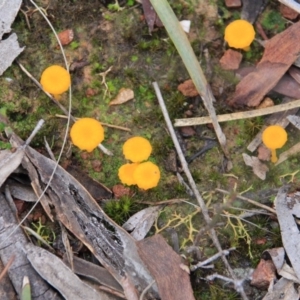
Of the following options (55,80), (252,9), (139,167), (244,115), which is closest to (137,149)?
(139,167)

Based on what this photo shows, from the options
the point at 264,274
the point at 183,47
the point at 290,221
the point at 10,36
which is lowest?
the point at 264,274

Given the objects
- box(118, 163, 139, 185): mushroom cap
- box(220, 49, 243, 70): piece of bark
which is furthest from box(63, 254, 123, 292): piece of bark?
box(220, 49, 243, 70): piece of bark

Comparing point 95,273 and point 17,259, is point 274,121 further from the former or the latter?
point 17,259

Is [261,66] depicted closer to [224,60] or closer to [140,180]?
[224,60]

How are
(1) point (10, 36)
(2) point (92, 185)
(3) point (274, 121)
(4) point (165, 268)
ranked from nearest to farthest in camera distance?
(4) point (165, 268), (2) point (92, 185), (3) point (274, 121), (1) point (10, 36)

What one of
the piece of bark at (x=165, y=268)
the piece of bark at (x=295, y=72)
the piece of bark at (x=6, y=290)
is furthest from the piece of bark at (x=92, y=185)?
the piece of bark at (x=295, y=72)

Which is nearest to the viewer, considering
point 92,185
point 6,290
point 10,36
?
point 6,290

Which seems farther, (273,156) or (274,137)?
(273,156)

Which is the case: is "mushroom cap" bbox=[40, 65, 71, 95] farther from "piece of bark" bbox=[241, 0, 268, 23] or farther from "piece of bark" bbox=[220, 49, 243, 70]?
"piece of bark" bbox=[241, 0, 268, 23]

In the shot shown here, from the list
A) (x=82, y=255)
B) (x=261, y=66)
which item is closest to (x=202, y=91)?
(x=261, y=66)
